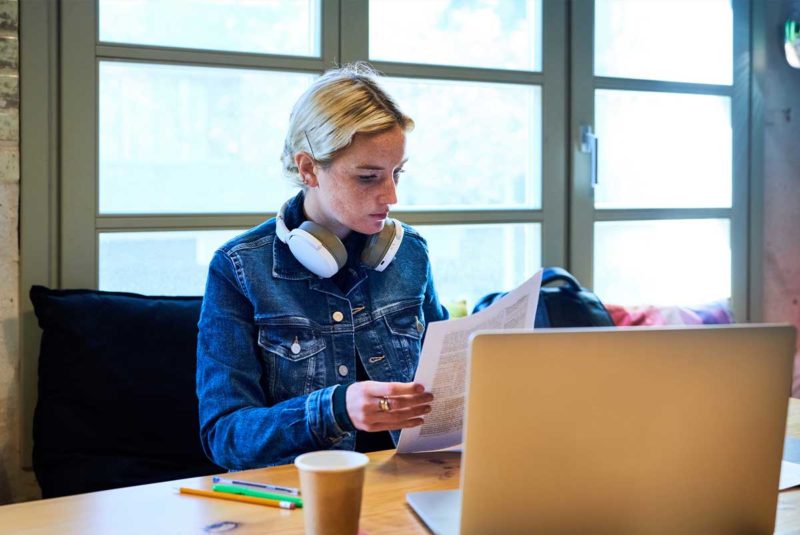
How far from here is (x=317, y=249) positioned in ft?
5.05

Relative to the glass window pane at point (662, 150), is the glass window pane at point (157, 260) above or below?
below

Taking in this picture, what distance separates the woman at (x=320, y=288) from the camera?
1475mm

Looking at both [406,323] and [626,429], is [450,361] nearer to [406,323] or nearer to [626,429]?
[626,429]

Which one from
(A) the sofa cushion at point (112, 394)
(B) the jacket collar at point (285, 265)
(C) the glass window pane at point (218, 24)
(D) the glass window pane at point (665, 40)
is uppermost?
(D) the glass window pane at point (665, 40)

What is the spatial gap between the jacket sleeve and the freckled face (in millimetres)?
228

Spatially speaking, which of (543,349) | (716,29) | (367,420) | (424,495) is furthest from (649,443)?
(716,29)

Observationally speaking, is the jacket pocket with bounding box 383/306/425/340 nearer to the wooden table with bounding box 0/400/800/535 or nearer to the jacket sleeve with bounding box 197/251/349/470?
the jacket sleeve with bounding box 197/251/349/470

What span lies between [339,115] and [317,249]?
25 centimetres

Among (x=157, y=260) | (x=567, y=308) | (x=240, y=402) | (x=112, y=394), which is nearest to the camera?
(x=240, y=402)

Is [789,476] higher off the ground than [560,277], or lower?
lower

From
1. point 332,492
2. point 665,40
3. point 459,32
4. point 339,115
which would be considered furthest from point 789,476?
point 665,40

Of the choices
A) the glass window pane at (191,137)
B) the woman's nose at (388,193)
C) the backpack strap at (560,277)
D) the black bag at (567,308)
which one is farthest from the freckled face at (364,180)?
→ the backpack strap at (560,277)

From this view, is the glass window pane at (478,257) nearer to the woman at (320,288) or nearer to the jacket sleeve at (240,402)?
the woman at (320,288)

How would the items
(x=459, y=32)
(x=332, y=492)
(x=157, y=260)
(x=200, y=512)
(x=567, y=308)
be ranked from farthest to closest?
(x=459, y=32), (x=567, y=308), (x=157, y=260), (x=200, y=512), (x=332, y=492)
